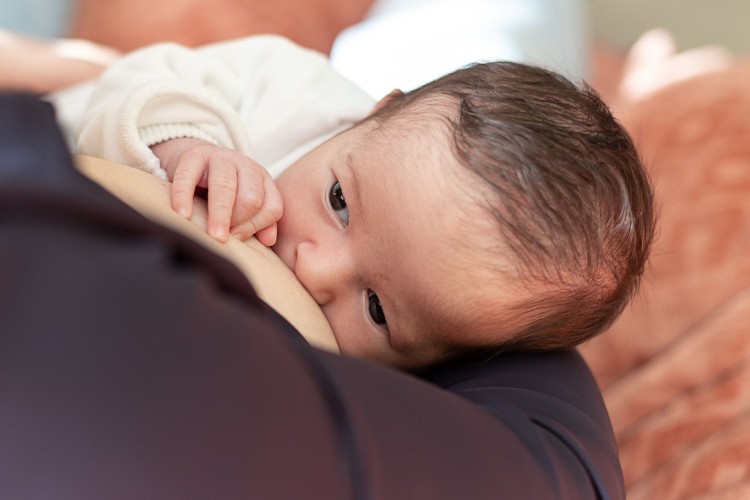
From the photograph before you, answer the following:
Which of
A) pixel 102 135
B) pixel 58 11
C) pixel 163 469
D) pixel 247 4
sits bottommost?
pixel 58 11

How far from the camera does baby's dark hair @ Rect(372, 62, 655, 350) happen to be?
849 millimetres

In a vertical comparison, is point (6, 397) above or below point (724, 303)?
above

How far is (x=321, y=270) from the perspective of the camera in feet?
2.83

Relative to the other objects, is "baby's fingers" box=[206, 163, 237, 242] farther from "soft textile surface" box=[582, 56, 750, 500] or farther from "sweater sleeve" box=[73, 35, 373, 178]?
A: "soft textile surface" box=[582, 56, 750, 500]

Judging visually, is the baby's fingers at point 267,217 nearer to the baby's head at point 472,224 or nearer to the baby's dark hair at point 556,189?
the baby's head at point 472,224

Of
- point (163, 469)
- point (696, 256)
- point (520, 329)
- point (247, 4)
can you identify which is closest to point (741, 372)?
point (696, 256)

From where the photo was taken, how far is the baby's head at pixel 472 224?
85cm

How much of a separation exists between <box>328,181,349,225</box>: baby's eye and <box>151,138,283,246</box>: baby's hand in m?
0.06

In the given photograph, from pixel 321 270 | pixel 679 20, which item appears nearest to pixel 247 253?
pixel 321 270

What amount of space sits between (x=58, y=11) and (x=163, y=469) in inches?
78.2

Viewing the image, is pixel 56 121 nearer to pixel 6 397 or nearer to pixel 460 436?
pixel 6 397

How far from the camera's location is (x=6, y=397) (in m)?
0.34

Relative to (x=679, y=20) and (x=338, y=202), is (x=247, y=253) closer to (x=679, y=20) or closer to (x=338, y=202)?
(x=338, y=202)

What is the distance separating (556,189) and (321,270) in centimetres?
25
